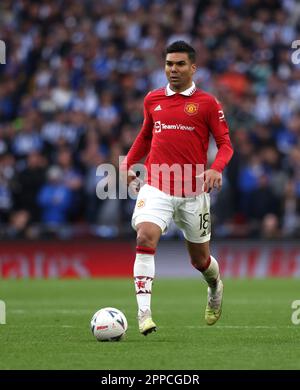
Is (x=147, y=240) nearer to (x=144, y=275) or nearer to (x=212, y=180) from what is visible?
(x=144, y=275)

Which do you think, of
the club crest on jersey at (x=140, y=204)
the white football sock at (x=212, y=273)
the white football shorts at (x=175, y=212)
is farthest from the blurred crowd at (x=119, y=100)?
the club crest on jersey at (x=140, y=204)

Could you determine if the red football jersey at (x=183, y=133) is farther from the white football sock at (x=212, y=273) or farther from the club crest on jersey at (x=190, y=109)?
the white football sock at (x=212, y=273)

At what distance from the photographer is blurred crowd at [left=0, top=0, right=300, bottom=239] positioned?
20312mm

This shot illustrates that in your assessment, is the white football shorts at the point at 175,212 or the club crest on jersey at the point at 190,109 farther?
the club crest on jersey at the point at 190,109

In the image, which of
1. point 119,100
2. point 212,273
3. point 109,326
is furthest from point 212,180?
point 119,100

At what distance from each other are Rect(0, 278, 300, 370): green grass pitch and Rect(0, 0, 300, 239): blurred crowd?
2.71 metres

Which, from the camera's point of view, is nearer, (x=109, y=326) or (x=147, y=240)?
(x=109, y=326)

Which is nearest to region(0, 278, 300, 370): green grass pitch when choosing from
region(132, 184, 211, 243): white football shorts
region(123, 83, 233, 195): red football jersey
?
region(132, 184, 211, 243): white football shorts

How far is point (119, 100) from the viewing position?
2252 centimetres

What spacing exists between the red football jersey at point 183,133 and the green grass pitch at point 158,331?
1545 millimetres

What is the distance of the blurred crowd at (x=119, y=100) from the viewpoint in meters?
20.3

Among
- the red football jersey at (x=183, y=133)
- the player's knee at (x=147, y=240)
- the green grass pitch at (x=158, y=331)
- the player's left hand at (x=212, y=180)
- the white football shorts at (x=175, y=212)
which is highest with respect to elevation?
the red football jersey at (x=183, y=133)

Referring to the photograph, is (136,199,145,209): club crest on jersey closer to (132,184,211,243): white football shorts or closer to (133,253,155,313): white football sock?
(132,184,211,243): white football shorts

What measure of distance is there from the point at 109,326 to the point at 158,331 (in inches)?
42.0
